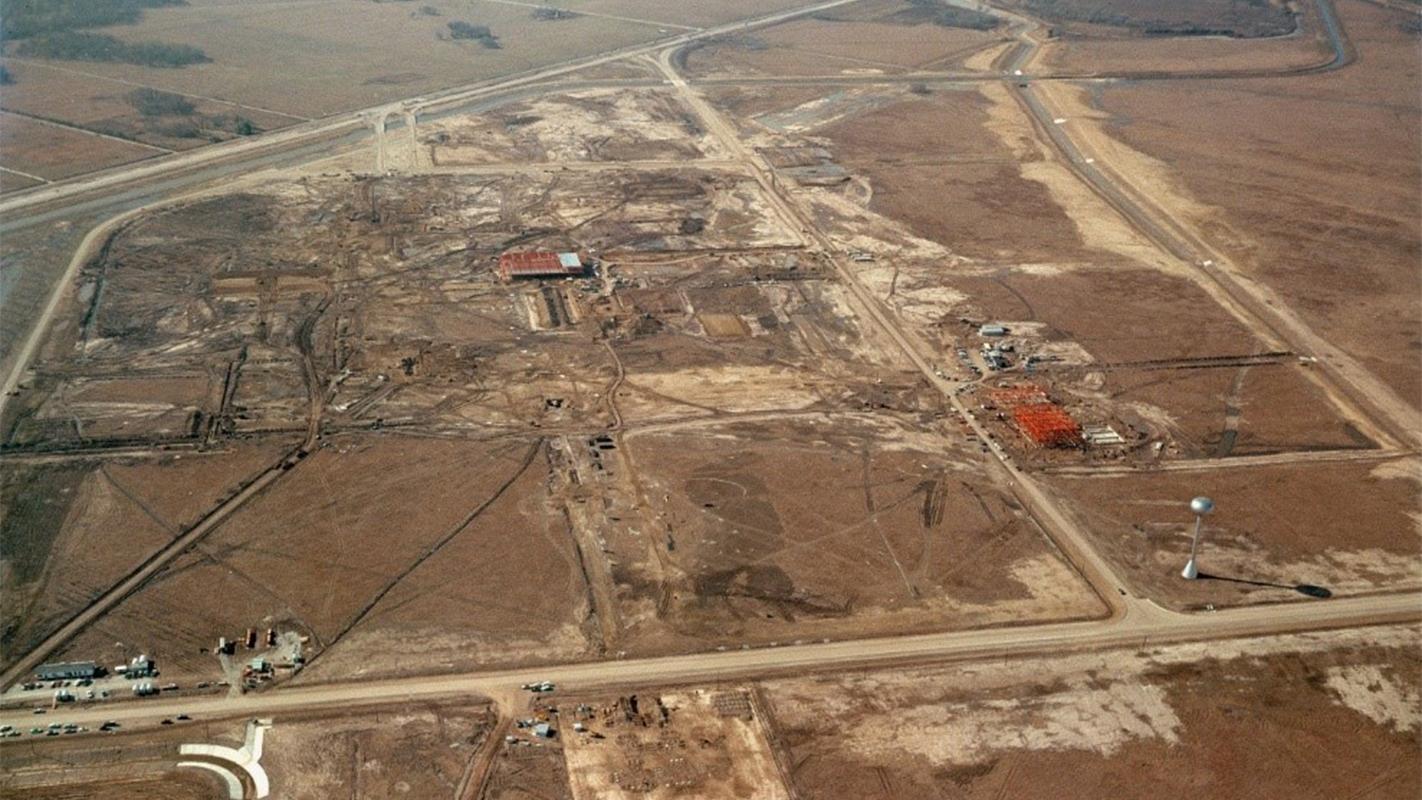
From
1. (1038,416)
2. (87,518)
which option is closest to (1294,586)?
(1038,416)

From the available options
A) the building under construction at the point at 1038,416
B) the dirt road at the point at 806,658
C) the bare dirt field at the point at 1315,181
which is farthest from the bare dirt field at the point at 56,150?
the bare dirt field at the point at 1315,181

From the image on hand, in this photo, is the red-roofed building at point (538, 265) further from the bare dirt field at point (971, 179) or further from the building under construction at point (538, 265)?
the bare dirt field at point (971, 179)

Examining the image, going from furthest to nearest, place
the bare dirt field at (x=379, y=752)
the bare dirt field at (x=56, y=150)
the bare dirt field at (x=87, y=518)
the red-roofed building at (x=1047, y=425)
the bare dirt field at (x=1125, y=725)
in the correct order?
1. the bare dirt field at (x=56, y=150)
2. the red-roofed building at (x=1047, y=425)
3. the bare dirt field at (x=87, y=518)
4. the bare dirt field at (x=1125, y=725)
5. the bare dirt field at (x=379, y=752)

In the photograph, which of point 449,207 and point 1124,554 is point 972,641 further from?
point 449,207

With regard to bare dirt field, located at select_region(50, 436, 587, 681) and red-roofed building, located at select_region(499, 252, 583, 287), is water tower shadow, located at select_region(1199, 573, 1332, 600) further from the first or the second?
red-roofed building, located at select_region(499, 252, 583, 287)

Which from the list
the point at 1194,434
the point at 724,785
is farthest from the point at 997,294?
the point at 724,785

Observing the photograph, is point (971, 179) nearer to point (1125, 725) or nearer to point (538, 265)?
point (538, 265)

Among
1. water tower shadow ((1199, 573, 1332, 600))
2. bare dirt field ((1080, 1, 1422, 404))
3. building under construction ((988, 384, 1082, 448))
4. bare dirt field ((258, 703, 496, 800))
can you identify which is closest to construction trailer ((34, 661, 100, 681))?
bare dirt field ((258, 703, 496, 800))
